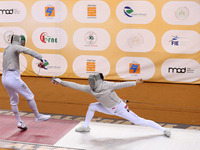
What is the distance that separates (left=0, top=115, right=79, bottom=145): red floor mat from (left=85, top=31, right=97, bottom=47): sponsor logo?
135 cm

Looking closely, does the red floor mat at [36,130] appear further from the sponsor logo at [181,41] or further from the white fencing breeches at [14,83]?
the sponsor logo at [181,41]

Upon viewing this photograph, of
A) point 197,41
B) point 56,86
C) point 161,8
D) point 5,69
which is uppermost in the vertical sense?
point 161,8

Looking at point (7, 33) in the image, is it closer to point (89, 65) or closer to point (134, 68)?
point (89, 65)

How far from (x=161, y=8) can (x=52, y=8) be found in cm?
183

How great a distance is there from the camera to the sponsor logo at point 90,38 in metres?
5.03

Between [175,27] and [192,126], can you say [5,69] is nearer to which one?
[175,27]

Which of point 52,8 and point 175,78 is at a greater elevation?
point 52,8

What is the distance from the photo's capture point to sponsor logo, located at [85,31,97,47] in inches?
198

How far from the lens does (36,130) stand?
451 centimetres

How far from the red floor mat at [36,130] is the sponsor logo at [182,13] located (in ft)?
7.70

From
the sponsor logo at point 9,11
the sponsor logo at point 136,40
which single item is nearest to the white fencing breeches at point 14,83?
the sponsor logo at point 9,11

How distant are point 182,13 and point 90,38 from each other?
1.54m

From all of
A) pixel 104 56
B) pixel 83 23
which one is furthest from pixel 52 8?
pixel 104 56

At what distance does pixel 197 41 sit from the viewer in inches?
184
